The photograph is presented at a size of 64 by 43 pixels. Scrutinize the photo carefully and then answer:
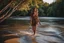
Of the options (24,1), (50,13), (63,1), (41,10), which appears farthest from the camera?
(41,10)

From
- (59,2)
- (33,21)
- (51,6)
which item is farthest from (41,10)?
(33,21)

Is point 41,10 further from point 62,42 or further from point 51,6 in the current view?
point 62,42

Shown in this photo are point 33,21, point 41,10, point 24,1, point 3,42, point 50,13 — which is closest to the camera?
point 3,42

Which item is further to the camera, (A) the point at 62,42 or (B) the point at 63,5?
(B) the point at 63,5

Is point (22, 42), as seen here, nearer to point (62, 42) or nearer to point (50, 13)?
point (62, 42)

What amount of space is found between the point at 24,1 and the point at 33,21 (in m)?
1.81

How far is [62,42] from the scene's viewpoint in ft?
37.1

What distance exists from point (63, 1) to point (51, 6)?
24.8ft

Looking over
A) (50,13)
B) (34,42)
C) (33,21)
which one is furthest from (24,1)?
(50,13)

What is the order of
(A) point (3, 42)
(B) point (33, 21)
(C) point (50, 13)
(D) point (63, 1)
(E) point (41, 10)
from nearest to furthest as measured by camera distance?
(A) point (3, 42), (B) point (33, 21), (D) point (63, 1), (C) point (50, 13), (E) point (41, 10)

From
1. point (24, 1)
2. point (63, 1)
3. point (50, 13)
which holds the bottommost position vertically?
point (50, 13)

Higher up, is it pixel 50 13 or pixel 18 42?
pixel 18 42

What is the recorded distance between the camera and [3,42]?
11008 millimetres

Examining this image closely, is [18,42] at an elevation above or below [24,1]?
below
